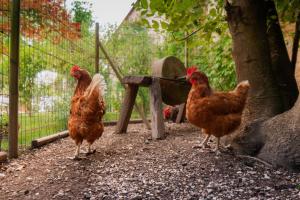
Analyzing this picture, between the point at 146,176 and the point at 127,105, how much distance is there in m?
2.46

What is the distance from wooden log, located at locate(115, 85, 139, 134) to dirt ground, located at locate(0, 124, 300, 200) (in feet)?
4.12

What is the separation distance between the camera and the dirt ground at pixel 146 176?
255 cm

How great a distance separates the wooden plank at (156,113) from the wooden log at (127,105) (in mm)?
401

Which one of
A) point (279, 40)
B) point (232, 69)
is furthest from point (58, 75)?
point (279, 40)

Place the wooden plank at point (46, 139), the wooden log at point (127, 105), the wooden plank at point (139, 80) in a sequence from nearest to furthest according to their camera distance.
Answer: the wooden plank at point (46, 139), the wooden plank at point (139, 80), the wooden log at point (127, 105)

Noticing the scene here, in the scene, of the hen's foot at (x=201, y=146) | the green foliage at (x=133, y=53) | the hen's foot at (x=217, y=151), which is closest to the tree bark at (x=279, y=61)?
the hen's foot at (x=217, y=151)

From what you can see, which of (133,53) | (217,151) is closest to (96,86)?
(217,151)

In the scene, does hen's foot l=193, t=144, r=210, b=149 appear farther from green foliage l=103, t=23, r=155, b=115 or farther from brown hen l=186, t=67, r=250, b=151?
green foliage l=103, t=23, r=155, b=115

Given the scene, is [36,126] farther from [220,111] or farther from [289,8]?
[289,8]

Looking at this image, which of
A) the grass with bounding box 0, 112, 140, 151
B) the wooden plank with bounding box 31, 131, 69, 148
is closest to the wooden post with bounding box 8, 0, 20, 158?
the wooden plank with bounding box 31, 131, 69, 148

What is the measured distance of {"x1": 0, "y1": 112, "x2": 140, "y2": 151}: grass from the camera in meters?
4.77

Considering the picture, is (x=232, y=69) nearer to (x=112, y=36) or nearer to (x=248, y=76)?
(x=248, y=76)

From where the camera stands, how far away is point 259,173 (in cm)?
288

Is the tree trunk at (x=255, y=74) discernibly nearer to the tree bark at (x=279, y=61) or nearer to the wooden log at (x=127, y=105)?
the tree bark at (x=279, y=61)
